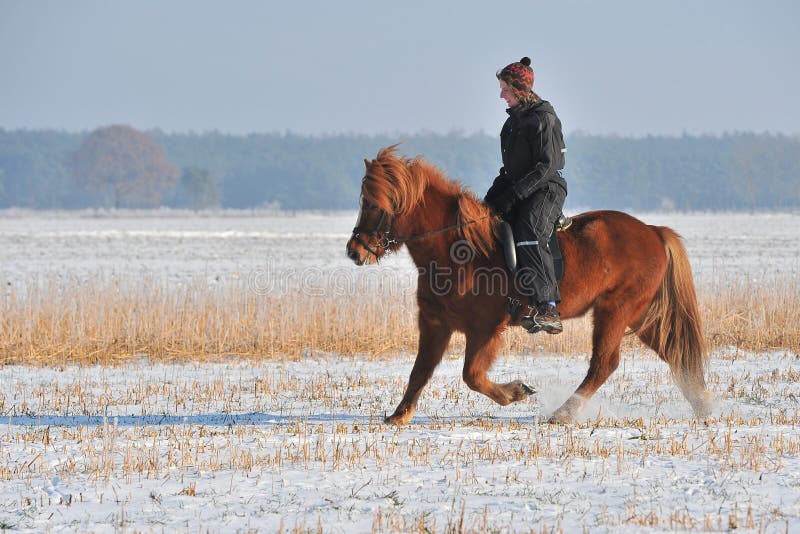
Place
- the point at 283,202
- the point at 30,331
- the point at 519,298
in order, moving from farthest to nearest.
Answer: the point at 283,202 → the point at 30,331 → the point at 519,298

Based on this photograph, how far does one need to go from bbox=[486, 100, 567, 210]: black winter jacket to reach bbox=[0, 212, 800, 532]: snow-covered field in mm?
1811

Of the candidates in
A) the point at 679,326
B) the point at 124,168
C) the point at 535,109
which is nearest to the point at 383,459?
the point at 535,109

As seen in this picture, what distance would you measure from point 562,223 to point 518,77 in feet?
3.83

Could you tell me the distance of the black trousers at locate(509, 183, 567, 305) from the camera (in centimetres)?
742

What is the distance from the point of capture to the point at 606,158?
191500mm

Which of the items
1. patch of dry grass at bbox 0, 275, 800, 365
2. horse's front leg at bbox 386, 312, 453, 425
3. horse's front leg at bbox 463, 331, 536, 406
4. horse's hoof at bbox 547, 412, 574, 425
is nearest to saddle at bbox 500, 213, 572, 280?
horse's front leg at bbox 463, 331, 536, 406

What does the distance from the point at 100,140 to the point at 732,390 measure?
161 meters

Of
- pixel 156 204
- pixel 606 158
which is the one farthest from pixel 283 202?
pixel 606 158

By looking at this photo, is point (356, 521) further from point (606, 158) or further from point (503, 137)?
point (606, 158)

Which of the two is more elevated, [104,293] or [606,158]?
[606,158]

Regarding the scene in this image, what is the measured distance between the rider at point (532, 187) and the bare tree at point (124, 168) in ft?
494

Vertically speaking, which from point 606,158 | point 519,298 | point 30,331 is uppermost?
point 606,158

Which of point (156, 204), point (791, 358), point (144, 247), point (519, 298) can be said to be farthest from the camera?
point (156, 204)

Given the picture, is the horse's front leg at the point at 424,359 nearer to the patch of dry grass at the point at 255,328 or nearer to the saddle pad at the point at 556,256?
the saddle pad at the point at 556,256
